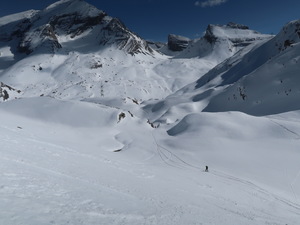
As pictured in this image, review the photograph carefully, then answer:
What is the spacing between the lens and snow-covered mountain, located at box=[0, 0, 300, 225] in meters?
9.92

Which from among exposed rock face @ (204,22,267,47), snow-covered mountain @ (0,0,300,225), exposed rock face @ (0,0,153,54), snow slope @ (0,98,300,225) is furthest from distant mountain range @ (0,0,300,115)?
snow slope @ (0,98,300,225)

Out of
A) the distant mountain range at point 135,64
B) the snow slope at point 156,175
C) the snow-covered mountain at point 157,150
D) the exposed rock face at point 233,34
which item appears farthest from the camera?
the exposed rock face at point 233,34

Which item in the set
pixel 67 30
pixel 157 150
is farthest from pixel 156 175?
pixel 67 30

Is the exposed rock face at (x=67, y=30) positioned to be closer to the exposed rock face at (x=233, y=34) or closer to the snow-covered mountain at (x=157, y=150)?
the exposed rock face at (x=233, y=34)

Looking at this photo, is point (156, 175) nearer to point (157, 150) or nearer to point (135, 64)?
point (157, 150)

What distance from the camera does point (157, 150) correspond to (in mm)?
32375

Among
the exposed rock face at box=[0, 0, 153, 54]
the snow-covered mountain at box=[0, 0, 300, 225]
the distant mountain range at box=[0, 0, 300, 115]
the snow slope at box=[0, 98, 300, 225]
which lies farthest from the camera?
the exposed rock face at box=[0, 0, 153, 54]

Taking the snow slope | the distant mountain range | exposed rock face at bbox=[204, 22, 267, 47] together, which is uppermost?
exposed rock face at bbox=[204, 22, 267, 47]

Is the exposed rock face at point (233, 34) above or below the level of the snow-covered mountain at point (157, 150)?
above

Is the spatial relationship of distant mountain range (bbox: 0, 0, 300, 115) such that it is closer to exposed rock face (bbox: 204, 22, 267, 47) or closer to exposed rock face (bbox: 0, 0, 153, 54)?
exposed rock face (bbox: 204, 22, 267, 47)

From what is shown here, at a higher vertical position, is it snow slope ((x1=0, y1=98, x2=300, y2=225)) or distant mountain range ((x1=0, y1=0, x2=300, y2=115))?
distant mountain range ((x1=0, y1=0, x2=300, y2=115))

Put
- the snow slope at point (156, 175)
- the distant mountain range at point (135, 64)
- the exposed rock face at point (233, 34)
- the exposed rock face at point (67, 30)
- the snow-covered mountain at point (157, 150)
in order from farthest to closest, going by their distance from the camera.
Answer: the exposed rock face at point (233, 34) → the exposed rock face at point (67, 30) → the distant mountain range at point (135, 64) → the snow-covered mountain at point (157, 150) → the snow slope at point (156, 175)

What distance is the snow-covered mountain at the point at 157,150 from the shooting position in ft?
32.6

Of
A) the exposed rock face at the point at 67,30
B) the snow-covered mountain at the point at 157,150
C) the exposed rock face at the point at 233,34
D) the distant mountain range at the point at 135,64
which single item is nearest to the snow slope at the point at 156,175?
the snow-covered mountain at the point at 157,150
